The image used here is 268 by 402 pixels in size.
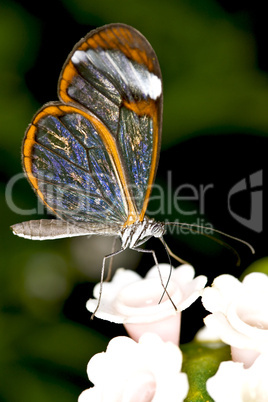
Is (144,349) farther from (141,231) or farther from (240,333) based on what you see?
(141,231)

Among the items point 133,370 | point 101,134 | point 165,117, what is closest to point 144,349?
point 133,370

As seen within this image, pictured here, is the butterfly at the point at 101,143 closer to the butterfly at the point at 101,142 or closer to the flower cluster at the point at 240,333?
the butterfly at the point at 101,142

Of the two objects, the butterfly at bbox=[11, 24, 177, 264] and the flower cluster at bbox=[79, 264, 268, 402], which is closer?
the flower cluster at bbox=[79, 264, 268, 402]

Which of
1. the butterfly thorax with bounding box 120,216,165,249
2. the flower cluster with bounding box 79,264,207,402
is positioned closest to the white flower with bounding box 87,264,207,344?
the flower cluster with bounding box 79,264,207,402

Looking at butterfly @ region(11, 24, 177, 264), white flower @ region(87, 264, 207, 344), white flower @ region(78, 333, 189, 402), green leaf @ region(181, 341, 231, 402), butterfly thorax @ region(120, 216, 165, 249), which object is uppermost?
butterfly @ region(11, 24, 177, 264)

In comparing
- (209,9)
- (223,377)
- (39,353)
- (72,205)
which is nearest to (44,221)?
(72,205)

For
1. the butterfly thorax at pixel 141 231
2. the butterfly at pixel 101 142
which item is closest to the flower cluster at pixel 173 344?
the butterfly thorax at pixel 141 231

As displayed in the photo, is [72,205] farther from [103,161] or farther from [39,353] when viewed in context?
[39,353]

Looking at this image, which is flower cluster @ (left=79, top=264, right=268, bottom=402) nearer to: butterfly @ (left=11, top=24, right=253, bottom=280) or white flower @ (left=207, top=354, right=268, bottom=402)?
white flower @ (left=207, top=354, right=268, bottom=402)
